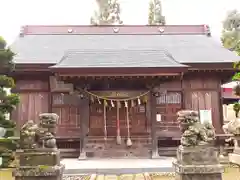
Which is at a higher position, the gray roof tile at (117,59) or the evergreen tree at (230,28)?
the evergreen tree at (230,28)

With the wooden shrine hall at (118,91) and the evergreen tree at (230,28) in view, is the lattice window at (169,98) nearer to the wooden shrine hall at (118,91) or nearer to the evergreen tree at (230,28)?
the wooden shrine hall at (118,91)

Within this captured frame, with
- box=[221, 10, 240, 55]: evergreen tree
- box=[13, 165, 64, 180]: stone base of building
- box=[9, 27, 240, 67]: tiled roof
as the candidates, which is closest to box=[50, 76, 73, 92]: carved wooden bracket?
box=[9, 27, 240, 67]: tiled roof

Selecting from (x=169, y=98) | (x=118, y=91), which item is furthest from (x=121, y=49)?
(x=169, y=98)

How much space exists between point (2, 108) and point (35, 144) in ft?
14.7

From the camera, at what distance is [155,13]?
Result: 3466 centimetres

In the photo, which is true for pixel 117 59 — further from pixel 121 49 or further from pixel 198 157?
pixel 198 157

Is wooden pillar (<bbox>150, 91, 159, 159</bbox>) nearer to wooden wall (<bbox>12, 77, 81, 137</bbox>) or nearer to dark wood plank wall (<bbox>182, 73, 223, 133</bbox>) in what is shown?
dark wood plank wall (<bbox>182, 73, 223, 133</bbox>)

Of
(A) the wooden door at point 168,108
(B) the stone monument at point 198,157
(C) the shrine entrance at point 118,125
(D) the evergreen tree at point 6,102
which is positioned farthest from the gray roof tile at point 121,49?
(B) the stone monument at point 198,157

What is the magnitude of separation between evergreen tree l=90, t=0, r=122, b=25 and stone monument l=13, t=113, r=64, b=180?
27.7 m

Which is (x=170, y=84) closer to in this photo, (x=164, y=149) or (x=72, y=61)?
(x=164, y=149)

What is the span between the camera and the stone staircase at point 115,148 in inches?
457

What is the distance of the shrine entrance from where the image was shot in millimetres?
11625

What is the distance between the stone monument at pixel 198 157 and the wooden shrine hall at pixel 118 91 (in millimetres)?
4775

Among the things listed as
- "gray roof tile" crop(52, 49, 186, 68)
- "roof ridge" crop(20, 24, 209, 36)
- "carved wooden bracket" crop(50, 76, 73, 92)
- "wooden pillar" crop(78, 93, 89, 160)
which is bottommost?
"wooden pillar" crop(78, 93, 89, 160)
